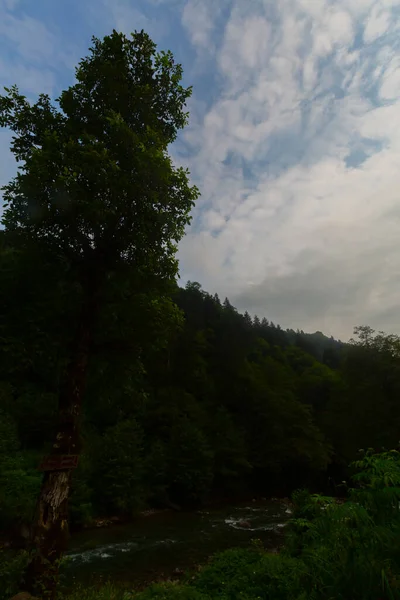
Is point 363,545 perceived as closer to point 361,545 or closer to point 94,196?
point 361,545

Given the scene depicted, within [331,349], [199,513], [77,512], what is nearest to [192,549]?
[77,512]

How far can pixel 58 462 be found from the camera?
20.5 feet

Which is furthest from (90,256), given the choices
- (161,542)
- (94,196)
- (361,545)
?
(161,542)

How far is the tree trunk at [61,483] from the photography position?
5594mm

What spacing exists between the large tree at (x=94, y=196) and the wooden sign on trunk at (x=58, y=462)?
3.7 inches

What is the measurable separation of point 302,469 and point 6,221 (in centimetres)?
5099

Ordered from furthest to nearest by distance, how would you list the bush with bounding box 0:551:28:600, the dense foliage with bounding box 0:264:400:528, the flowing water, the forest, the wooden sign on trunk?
the flowing water
the dense foliage with bounding box 0:264:400:528
the forest
the wooden sign on trunk
the bush with bounding box 0:551:28:600

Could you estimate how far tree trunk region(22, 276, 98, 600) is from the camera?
18.4ft

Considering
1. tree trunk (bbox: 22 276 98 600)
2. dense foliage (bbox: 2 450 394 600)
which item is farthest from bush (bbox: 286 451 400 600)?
tree trunk (bbox: 22 276 98 600)

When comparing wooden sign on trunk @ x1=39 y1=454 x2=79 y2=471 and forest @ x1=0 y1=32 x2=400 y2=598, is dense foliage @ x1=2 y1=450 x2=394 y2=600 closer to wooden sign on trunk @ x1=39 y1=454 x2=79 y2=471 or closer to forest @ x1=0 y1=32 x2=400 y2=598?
forest @ x1=0 y1=32 x2=400 y2=598

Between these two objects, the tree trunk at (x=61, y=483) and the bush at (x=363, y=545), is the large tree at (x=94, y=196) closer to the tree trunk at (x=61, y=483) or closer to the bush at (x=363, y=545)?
the tree trunk at (x=61, y=483)

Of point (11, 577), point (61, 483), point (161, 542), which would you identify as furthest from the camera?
point (161, 542)

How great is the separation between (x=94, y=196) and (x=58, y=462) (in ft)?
16.6

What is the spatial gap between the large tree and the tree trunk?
0.7 inches
